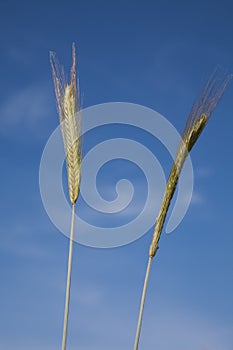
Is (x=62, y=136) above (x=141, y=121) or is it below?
below

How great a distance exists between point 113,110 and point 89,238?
4.35 ft

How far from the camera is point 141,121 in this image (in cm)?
419

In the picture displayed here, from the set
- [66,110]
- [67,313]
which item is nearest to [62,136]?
[66,110]

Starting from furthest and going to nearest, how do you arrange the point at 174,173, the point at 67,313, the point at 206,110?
1. the point at 206,110
2. the point at 174,173
3. the point at 67,313

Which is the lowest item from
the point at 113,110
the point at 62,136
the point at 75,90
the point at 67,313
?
the point at 67,313

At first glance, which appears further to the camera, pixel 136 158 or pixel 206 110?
pixel 136 158

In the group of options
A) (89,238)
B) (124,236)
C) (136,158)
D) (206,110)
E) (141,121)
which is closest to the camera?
(206,110)

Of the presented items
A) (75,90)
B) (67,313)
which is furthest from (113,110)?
(67,313)

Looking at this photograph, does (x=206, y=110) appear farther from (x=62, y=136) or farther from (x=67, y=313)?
(x=67, y=313)

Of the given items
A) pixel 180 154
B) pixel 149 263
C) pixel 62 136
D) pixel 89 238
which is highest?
pixel 62 136

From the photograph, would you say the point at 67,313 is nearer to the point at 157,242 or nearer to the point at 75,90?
the point at 157,242

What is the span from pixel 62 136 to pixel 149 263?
1.21 m

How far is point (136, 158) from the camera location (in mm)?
4461

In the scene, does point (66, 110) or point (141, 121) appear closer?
point (66, 110)
